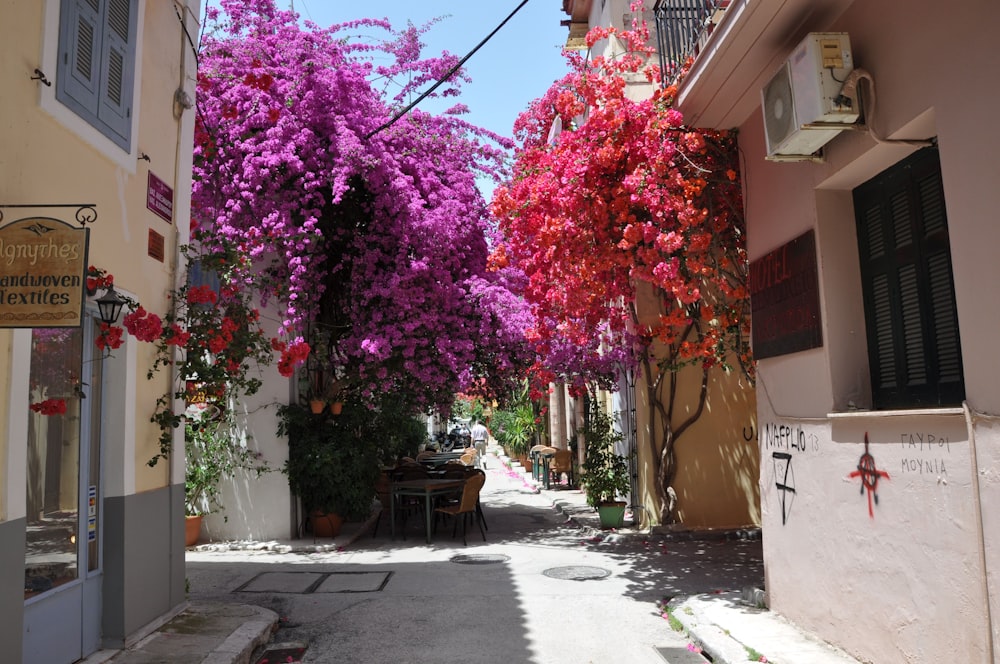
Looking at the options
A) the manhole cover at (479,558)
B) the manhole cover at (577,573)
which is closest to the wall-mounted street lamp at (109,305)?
the manhole cover at (577,573)

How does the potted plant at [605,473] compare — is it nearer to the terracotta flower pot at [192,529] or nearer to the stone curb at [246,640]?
the terracotta flower pot at [192,529]

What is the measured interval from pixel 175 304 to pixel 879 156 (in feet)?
19.1

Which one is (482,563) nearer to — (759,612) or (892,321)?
(759,612)

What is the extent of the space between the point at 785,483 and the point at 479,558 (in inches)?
202

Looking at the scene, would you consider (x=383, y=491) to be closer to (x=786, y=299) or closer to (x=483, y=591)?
(x=483, y=591)

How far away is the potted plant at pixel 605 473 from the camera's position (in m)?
12.1

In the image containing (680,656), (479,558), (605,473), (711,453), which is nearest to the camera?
(680,656)

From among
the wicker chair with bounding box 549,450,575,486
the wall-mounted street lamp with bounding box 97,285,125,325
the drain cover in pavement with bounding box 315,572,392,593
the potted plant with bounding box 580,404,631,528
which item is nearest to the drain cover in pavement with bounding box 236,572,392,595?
the drain cover in pavement with bounding box 315,572,392,593

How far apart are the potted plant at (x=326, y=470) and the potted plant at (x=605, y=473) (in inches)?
143

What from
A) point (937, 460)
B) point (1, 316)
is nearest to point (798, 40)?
point (937, 460)

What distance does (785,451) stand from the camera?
20.5 ft

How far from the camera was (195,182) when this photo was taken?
11055 millimetres

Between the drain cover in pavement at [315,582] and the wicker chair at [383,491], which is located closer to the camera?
the drain cover in pavement at [315,582]

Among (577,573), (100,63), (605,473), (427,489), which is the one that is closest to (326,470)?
(427,489)
